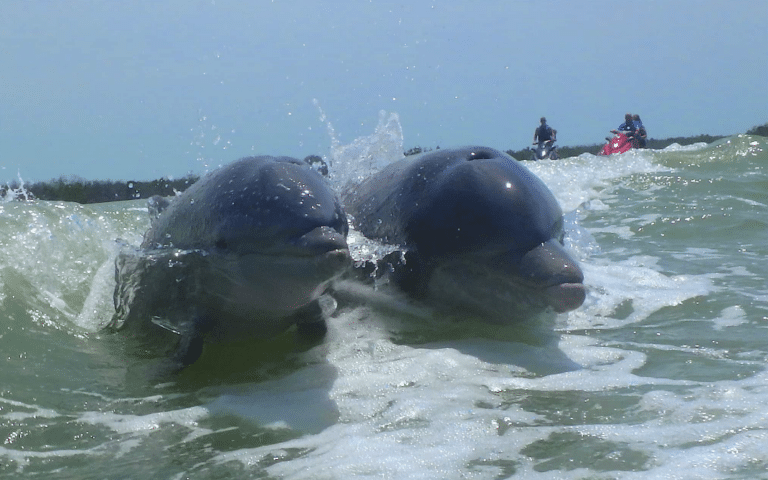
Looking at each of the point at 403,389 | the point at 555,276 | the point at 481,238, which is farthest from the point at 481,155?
the point at 403,389

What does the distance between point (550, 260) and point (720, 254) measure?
3.58 metres

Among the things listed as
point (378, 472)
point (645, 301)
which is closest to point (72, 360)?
point (378, 472)

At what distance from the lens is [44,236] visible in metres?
7.07

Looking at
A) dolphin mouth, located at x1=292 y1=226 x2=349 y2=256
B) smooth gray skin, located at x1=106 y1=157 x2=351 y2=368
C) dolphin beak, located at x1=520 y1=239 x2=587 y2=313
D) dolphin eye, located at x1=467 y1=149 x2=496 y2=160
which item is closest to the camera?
dolphin mouth, located at x1=292 y1=226 x2=349 y2=256

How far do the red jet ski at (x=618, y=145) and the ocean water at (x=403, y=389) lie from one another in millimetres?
14744

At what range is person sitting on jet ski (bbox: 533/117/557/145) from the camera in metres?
22.3

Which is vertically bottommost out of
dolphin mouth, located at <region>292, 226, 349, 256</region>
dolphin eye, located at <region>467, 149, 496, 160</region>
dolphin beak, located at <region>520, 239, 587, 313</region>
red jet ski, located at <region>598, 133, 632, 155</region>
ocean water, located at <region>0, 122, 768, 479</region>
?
ocean water, located at <region>0, 122, 768, 479</region>

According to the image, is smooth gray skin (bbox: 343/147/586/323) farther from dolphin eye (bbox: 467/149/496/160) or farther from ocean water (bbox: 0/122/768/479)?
ocean water (bbox: 0/122/768/479)

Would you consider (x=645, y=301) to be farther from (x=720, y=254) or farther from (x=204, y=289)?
(x=204, y=289)

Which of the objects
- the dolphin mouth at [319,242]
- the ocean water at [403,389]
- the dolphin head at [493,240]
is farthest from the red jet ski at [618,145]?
the dolphin mouth at [319,242]

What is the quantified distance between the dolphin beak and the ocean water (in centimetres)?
24

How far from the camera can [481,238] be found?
516cm

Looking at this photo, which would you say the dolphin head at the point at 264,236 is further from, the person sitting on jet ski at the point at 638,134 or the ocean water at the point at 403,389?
the person sitting on jet ski at the point at 638,134

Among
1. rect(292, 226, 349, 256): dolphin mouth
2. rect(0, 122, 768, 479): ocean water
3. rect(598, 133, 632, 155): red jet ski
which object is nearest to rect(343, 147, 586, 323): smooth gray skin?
rect(0, 122, 768, 479): ocean water
